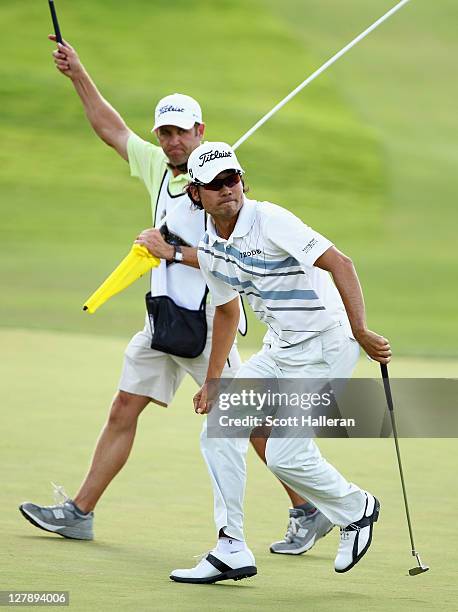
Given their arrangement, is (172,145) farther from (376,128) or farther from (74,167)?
(376,128)

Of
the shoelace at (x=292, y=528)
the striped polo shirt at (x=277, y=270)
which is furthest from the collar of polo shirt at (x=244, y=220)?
the shoelace at (x=292, y=528)

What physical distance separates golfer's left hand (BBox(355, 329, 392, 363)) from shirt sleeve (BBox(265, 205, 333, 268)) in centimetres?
34

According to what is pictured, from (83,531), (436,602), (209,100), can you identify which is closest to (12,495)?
(83,531)

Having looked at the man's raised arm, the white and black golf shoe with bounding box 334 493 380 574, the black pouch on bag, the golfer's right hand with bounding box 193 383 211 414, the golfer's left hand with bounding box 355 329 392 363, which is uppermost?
the man's raised arm

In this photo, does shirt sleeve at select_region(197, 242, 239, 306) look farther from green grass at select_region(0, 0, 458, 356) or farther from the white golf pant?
green grass at select_region(0, 0, 458, 356)

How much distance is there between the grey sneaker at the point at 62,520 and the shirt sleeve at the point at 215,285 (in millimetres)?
1287

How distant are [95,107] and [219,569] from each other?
263 cm

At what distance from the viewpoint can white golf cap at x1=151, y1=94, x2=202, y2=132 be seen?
666cm

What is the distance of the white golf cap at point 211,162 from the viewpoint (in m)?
5.56

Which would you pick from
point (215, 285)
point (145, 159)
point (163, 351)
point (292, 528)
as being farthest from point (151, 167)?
point (292, 528)

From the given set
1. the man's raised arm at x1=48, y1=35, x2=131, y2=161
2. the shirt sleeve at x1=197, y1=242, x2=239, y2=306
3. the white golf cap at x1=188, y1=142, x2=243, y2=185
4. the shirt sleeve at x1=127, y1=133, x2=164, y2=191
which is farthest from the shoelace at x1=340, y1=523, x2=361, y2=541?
the man's raised arm at x1=48, y1=35, x2=131, y2=161

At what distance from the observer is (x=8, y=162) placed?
28.5 m

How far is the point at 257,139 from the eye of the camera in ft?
98.4

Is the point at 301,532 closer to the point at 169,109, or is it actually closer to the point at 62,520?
the point at 62,520
